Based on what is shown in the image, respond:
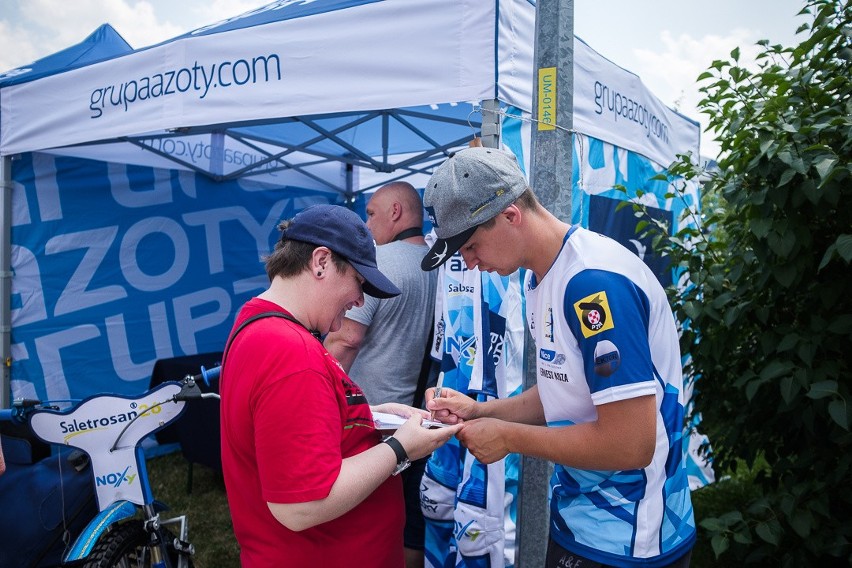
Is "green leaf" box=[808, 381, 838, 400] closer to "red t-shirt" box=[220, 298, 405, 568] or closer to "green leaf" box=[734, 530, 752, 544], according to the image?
"green leaf" box=[734, 530, 752, 544]

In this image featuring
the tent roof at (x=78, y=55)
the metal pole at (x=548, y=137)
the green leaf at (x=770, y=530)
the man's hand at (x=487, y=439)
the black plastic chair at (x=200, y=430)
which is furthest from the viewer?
the black plastic chair at (x=200, y=430)

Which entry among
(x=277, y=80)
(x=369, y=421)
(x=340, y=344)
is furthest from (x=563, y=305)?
(x=277, y=80)

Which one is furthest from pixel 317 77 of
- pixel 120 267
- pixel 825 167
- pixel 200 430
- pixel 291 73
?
pixel 120 267

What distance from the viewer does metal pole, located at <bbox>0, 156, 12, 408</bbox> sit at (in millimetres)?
4180

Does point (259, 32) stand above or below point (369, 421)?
above

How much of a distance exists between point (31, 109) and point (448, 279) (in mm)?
2976

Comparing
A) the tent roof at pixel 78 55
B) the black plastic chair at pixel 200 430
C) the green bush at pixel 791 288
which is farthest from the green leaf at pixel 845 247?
the tent roof at pixel 78 55

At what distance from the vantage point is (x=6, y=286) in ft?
14.2

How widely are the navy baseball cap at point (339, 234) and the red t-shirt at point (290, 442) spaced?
181mm

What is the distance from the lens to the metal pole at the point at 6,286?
4180 mm

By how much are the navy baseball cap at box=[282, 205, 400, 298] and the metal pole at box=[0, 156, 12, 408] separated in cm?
375

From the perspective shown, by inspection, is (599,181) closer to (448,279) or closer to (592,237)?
(448,279)

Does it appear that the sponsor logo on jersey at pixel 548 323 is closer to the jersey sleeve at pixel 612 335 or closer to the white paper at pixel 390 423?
the jersey sleeve at pixel 612 335

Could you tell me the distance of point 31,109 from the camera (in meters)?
3.77
